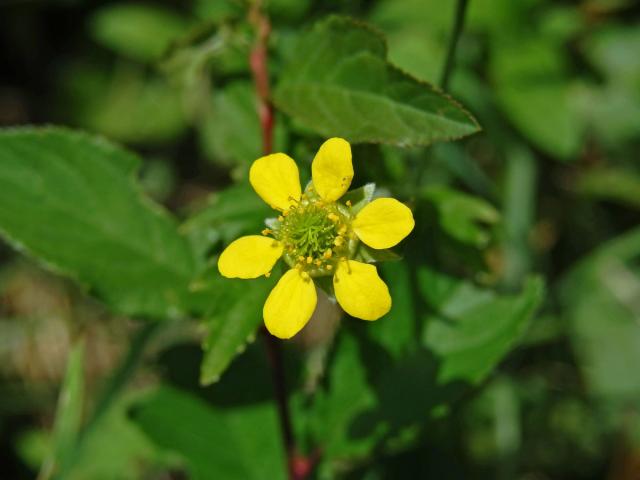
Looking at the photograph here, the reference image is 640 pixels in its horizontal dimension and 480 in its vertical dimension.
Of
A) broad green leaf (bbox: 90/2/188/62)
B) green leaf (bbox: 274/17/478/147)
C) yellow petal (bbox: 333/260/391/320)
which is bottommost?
broad green leaf (bbox: 90/2/188/62)

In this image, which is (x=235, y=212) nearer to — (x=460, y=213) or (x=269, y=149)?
(x=269, y=149)

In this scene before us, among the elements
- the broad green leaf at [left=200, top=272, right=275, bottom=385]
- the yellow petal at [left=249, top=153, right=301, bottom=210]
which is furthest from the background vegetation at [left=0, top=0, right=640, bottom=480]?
the yellow petal at [left=249, top=153, right=301, bottom=210]

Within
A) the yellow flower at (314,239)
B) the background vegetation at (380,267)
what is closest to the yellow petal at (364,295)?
the yellow flower at (314,239)

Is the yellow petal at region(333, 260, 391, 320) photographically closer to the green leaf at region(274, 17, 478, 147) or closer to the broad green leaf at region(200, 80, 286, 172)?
the green leaf at region(274, 17, 478, 147)

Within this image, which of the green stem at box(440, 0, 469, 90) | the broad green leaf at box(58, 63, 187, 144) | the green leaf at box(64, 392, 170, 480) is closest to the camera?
the green stem at box(440, 0, 469, 90)

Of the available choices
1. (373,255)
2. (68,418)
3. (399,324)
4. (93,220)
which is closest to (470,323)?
(399,324)

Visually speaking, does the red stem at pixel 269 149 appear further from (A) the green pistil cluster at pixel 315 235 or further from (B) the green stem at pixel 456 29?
(B) the green stem at pixel 456 29
